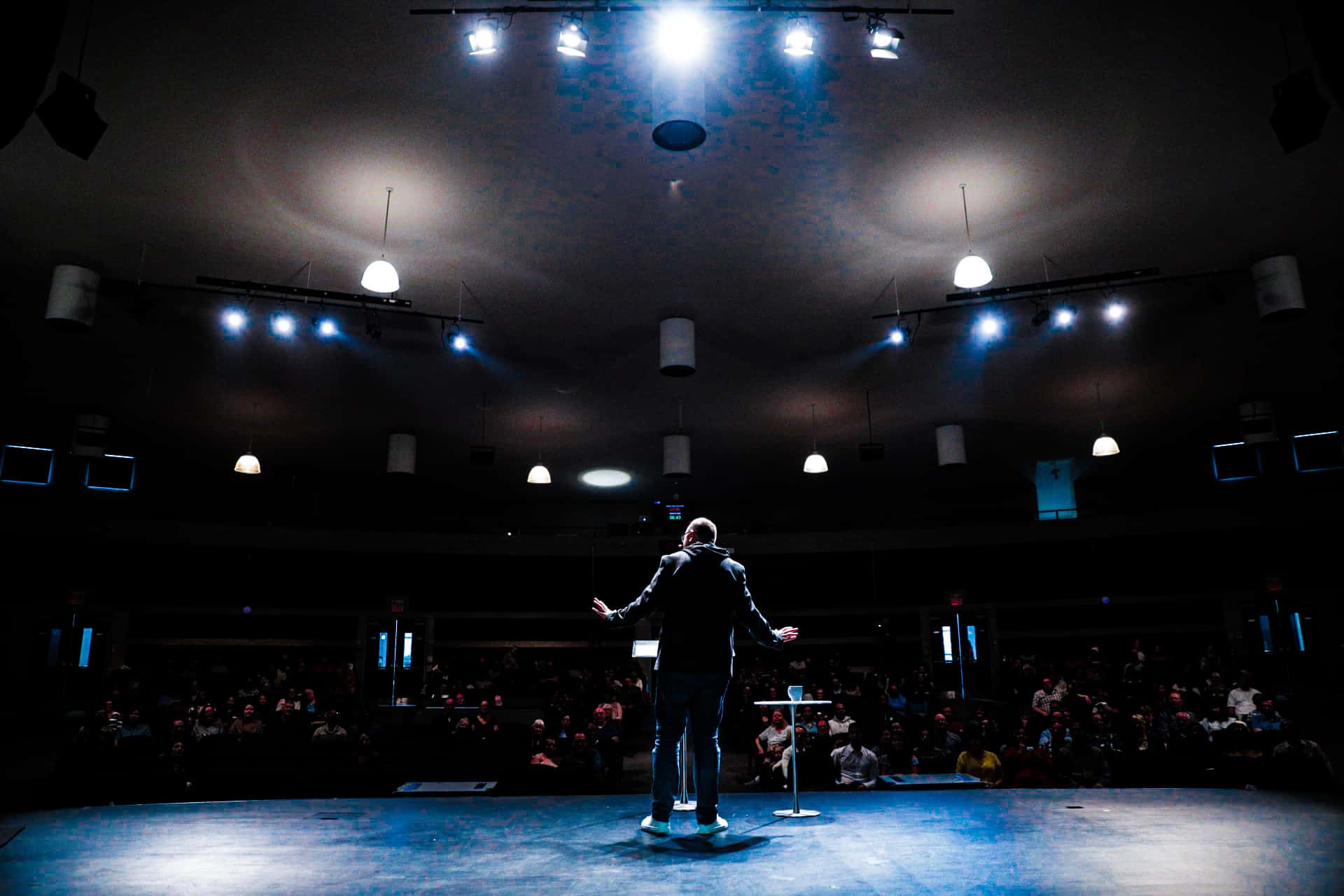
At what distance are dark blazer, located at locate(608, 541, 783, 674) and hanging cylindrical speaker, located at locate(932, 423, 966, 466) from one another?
31.1 feet

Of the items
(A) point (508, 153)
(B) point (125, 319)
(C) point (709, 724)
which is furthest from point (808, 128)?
(B) point (125, 319)

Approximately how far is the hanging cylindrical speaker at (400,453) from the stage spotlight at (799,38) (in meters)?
9.58

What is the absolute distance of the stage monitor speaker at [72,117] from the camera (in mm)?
4441

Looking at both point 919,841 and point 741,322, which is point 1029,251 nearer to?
point 741,322

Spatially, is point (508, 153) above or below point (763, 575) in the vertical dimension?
above

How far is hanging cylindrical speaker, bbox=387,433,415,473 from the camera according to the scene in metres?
12.7

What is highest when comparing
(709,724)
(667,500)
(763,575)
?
(667,500)

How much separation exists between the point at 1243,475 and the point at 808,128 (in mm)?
10387

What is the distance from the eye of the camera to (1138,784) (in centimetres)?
740

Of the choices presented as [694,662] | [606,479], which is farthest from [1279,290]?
[606,479]

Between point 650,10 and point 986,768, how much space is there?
7354 millimetres

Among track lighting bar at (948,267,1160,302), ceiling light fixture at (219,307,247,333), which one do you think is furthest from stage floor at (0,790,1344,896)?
ceiling light fixture at (219,307,247,333)

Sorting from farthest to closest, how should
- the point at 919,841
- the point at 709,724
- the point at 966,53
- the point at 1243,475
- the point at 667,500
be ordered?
the point at 667,500 → the point at 1243,475 → the point at 966,53 → the point at 709,724 → the point at 919,841

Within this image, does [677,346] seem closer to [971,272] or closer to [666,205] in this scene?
[666,205]
